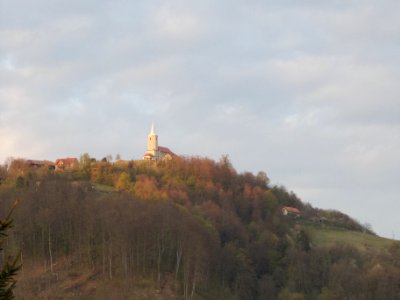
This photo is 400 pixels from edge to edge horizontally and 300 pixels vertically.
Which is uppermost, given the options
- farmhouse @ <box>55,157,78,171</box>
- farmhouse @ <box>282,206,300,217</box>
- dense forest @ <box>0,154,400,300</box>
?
farmhouse @ <box>55,157,78,171</box>

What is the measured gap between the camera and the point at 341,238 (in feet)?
483

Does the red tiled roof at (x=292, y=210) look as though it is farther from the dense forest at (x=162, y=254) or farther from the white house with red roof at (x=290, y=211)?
the dense forest at (x=162, y=254)

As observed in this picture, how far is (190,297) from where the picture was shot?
310ft

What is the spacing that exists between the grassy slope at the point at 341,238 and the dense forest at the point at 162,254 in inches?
163

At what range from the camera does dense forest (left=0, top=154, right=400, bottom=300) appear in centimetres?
9712

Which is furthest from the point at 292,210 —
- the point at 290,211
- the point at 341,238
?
the point at 341,238

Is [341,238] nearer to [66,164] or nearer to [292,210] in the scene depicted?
[292,210]

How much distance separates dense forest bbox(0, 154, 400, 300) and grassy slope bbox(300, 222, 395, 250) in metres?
4.14

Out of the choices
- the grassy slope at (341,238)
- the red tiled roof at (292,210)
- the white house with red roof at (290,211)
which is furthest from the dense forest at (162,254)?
the red tiled roof at (292,210)

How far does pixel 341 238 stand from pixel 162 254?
53.5 meters

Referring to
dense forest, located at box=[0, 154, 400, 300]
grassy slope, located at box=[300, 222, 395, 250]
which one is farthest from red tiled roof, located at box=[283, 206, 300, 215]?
dense forest, located at box=[0, 154, 400, 300]

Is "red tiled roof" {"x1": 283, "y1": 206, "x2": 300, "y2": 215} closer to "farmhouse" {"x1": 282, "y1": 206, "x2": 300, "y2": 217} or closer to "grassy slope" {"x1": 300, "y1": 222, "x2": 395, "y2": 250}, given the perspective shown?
"farmhouse" {"x1": 282, "y1": 206, "x2": 300, "y2": 217}

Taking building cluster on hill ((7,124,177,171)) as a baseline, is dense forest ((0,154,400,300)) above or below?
below

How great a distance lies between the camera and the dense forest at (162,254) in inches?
3824
